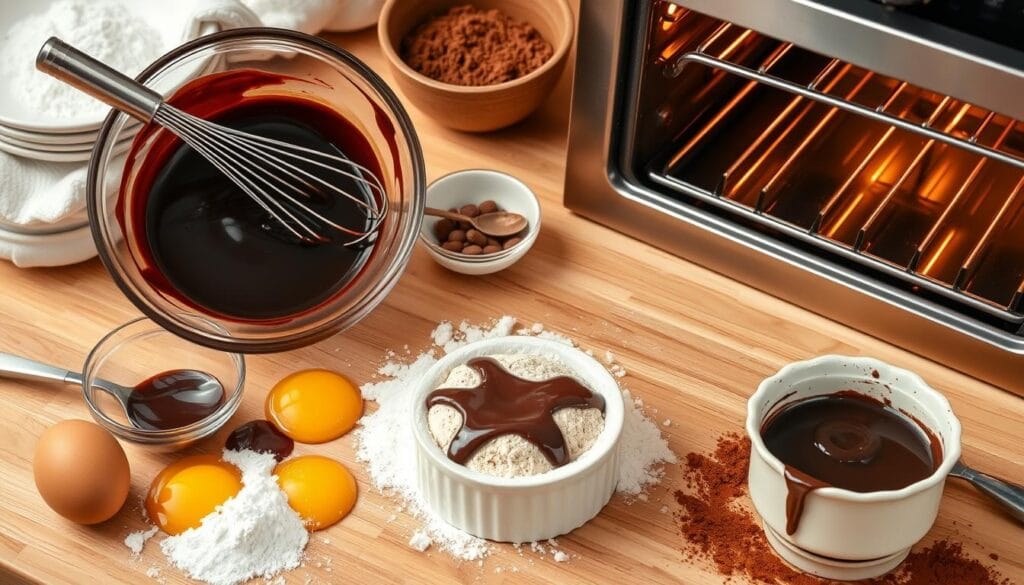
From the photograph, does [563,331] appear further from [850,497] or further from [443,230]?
[850,497]

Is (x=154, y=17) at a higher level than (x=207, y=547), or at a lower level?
higher

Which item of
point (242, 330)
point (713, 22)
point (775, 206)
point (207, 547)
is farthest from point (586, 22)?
point (207, 547)

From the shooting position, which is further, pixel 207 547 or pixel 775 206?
pixel 775 206

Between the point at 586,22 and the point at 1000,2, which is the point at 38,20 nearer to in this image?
the point at 586,22

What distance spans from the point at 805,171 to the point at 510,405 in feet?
1.37

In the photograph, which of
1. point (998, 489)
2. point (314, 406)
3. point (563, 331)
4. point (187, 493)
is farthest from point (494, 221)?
point (998, 489)

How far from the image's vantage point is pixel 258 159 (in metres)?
0.98

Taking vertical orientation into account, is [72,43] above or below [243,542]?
above

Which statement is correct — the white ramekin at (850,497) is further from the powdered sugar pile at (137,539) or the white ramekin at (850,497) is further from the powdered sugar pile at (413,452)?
the powdered sugar pile at (137,539)

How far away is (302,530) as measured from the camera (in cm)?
94

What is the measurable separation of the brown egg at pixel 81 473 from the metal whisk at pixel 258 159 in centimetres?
22

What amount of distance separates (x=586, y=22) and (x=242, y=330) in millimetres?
388

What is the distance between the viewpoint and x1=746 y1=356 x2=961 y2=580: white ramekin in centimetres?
83

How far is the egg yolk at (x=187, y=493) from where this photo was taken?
0.94 metres
